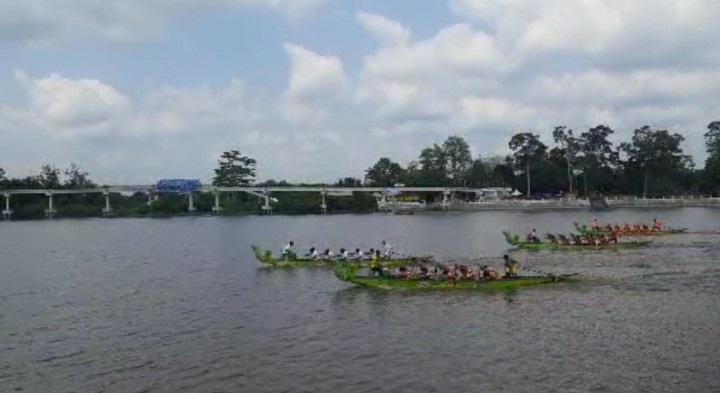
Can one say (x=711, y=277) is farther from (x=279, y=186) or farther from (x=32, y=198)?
(x=32, y=198)

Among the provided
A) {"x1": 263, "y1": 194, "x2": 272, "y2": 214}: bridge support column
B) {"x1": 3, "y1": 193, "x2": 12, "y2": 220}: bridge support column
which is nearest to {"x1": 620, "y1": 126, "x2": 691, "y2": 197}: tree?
{"x1": 263, "y1": 194, "x2": 272, "y2": 214}: bridge support column

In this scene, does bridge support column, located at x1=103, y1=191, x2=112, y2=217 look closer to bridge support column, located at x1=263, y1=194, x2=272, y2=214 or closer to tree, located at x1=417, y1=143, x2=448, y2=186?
bridge support column, located at x1=263, y1=194, x2=272, y2=214

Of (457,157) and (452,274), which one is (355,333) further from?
(457,157)

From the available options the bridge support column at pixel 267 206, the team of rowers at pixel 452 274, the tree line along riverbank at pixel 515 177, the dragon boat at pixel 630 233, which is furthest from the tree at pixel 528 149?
the team of rowers at pixel 452 274

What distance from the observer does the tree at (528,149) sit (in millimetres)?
170500

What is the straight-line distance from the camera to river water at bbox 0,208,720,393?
21.4 metres

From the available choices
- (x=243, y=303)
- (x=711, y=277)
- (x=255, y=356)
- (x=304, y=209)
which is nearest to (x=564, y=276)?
(x=711, y=277)

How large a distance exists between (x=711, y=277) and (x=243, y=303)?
25.1 meters

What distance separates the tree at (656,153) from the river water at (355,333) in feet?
393

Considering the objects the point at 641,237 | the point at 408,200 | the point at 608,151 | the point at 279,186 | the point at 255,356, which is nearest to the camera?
the point at 255,356

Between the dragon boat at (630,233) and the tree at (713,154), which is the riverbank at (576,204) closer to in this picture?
the tree at (713,154)

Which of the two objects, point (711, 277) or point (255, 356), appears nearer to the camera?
point (255, 356)

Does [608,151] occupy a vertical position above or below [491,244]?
above

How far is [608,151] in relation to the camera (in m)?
169
